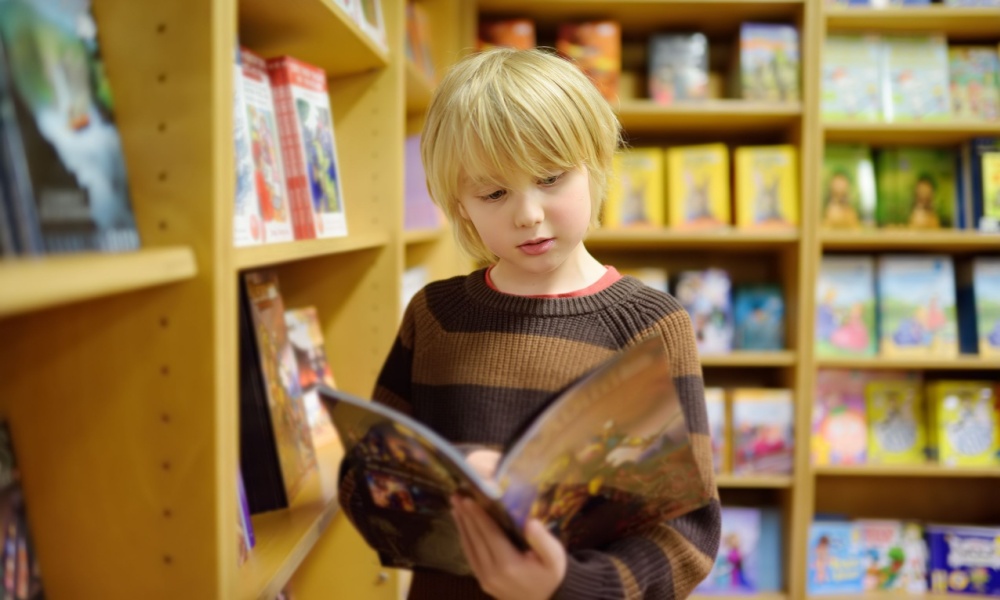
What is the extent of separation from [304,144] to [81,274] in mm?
771

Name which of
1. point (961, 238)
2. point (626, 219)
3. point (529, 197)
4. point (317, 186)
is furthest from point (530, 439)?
point (961, 238)

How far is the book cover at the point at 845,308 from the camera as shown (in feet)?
7.83

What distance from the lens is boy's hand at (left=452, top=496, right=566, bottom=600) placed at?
0.73 m

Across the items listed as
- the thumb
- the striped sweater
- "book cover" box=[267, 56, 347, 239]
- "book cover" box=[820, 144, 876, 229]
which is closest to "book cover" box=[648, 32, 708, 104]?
"book cover" box=[820, 144, 876, 229]

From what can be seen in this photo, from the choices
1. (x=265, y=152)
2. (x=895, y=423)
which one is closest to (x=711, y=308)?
(x=895, y=423)

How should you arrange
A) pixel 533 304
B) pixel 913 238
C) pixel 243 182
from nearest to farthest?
pixel 533 304
pixel 243 182
pixel 913 238

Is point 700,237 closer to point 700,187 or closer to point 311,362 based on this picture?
point 700,187

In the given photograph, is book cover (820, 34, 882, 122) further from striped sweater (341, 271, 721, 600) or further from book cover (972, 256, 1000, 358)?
striped sweater (341, 271, 721, 600)

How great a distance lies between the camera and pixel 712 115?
7.68 feet

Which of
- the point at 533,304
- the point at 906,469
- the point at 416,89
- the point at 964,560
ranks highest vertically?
the point at 416,89

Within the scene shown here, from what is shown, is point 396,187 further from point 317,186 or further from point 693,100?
point 693,100

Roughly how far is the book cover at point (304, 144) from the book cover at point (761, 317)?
153cm

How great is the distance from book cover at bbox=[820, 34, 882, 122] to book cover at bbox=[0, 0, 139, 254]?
2.13 metres

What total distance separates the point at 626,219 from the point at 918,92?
37.6 inches
